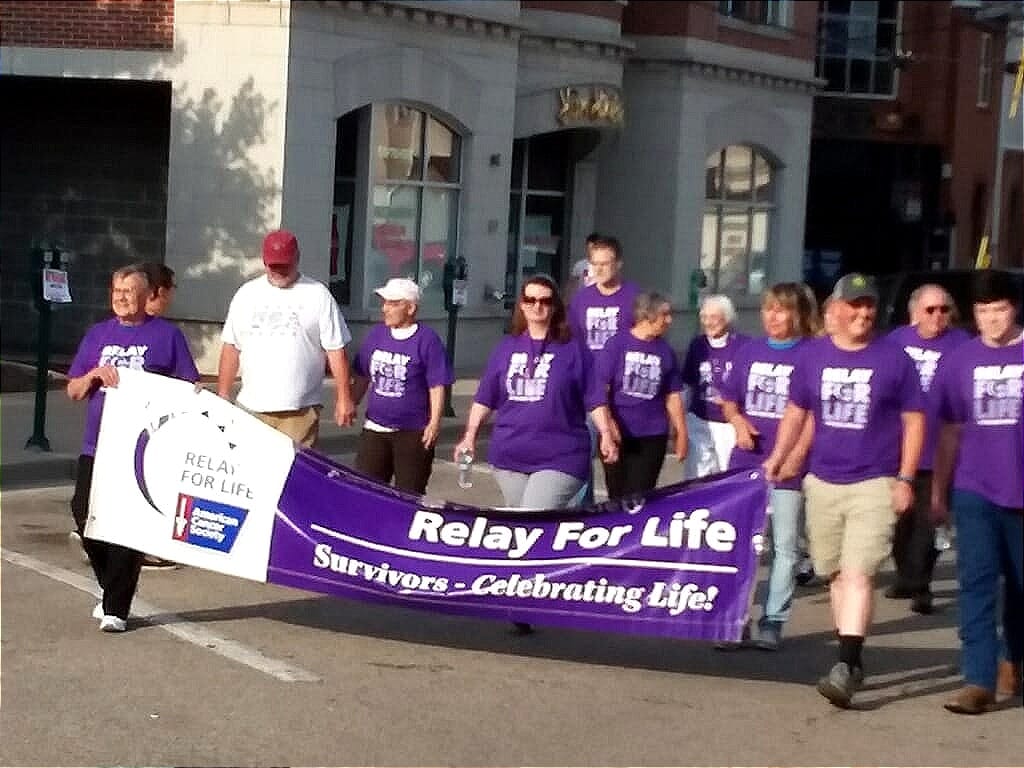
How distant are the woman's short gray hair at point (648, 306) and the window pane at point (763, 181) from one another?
2162 cm

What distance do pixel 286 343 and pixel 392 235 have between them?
43.1ft

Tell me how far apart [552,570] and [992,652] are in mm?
1924

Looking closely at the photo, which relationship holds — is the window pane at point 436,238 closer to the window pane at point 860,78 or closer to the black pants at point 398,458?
the black pants at point 398,458

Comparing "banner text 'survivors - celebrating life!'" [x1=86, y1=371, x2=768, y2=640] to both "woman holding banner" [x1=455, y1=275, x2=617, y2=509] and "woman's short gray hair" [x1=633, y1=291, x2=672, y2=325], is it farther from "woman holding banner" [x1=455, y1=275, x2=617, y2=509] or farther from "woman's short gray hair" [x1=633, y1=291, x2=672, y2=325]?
"woman's short gray hair" [x1=633, y1=291, x2=672, y2=325]

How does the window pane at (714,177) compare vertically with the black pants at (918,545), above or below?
above

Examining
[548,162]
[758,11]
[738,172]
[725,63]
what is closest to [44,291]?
[548,162]

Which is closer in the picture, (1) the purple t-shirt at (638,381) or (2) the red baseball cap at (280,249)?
(2) the red baseball cap at (280,249)

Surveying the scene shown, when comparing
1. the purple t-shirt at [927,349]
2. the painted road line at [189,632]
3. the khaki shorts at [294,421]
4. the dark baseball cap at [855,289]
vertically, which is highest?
the dark baseball cap at [855,289]

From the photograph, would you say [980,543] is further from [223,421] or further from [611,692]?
[223,421]

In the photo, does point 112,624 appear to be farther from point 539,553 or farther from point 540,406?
point 540,406

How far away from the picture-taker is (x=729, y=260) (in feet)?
103

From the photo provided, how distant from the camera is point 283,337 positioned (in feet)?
33.6

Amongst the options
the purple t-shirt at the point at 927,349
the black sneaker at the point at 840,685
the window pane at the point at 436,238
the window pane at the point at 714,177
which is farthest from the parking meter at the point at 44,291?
the window pane at the point at 714,177

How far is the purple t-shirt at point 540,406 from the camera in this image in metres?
9.42
